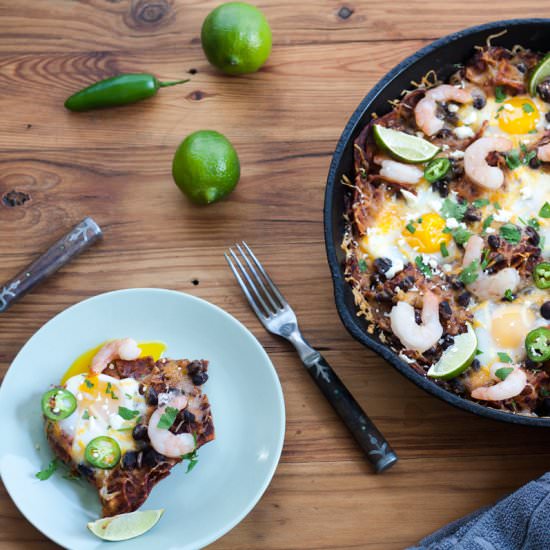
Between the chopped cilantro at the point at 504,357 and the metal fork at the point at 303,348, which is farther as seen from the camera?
the metal fork at the point at 303,348

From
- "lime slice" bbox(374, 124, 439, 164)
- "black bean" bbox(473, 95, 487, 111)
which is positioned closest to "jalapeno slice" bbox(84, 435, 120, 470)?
"lime slice" bbox(374, 124, 439, 164)

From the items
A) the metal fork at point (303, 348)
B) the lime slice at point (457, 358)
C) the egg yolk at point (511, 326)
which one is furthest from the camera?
the metal fork at point (303, 348)

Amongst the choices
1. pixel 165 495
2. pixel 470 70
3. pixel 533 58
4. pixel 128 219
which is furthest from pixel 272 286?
pixel 533 58

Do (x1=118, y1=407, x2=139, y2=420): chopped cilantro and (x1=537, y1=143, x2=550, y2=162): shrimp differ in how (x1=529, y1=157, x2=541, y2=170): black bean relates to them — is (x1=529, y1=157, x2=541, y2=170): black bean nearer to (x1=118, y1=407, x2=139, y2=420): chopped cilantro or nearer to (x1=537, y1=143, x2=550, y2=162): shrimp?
(x1=537, y1=143, x2=550, y2=162): shrimp

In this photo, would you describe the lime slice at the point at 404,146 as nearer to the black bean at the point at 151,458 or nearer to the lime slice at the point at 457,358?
the lime slice at the point at 457,358

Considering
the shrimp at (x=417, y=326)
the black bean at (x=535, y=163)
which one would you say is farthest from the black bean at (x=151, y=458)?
the black bean at (x=535, y=163)

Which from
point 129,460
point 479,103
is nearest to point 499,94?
point 479,103
